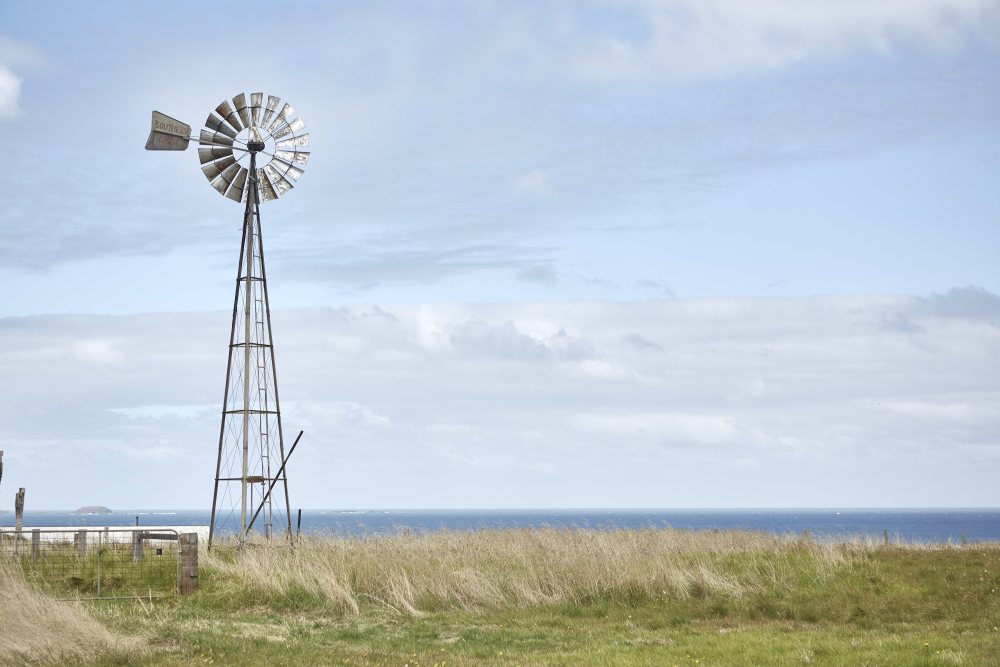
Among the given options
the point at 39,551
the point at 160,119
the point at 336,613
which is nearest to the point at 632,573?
the point at 336,613

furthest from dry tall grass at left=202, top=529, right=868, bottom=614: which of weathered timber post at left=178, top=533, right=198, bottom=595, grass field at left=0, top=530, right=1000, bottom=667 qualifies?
weathered timber post at left=178, top=533, right=198, bottom=595

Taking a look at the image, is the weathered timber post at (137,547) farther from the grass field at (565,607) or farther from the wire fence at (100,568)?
the grass field at (565,607)

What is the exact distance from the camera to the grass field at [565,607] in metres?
15.4

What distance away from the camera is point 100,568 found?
2494 centimetres

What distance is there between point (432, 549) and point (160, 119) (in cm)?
1455

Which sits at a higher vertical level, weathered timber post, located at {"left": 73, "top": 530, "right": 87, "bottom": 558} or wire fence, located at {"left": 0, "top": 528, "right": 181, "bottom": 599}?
weathered timber post, located at {"left": 73, "top": 530, "right": 87, "bottom": 558}

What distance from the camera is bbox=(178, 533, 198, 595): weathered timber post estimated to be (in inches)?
888

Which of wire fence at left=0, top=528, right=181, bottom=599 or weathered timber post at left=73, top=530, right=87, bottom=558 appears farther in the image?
weathered timber post at left=73, top=530, right=87, bottom=558

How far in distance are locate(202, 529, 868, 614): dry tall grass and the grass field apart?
0.05 meters

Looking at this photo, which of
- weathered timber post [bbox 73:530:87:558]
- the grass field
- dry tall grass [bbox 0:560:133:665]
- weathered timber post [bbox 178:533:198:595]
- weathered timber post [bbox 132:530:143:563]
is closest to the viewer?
dry tall grass [bbox 0:560:133:665]

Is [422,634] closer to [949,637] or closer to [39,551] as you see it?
[949,637]

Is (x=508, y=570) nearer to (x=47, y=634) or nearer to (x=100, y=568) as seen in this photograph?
(x=100, y=568)

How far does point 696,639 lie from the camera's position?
16969 mm

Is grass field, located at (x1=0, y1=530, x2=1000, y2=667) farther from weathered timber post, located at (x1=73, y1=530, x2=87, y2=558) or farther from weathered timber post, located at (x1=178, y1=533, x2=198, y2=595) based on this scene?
weathered timber post, located at (x1=73, y1=530, x2=87, y2=558)
